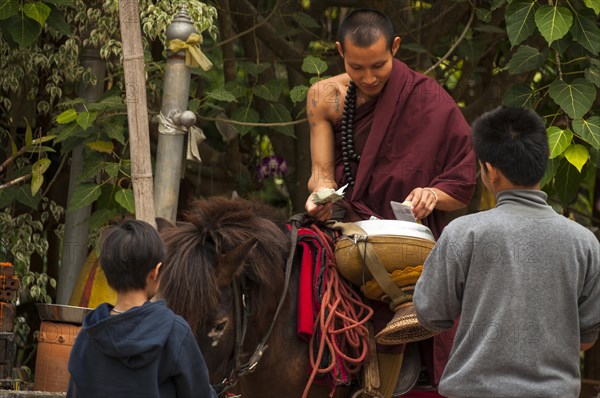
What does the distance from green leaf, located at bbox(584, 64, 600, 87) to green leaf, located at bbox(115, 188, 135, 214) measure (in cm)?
236

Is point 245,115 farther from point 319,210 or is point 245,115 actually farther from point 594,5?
point 319,210

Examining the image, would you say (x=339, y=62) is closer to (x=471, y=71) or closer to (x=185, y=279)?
(x=471, y=71)

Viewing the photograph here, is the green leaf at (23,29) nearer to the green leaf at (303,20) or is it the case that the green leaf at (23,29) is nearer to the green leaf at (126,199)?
the green leaf at (126,199)

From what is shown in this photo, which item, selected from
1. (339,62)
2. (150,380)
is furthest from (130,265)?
(339,62)

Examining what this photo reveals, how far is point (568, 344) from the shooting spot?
9.55 ft

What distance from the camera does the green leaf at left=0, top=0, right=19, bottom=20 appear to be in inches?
208

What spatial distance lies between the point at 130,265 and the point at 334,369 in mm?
1131

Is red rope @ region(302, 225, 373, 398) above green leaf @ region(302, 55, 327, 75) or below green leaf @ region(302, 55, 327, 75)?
below

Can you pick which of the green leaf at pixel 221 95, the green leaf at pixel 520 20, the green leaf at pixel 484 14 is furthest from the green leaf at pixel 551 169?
the green leaf at pixel 221 95

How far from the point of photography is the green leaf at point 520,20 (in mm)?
5441

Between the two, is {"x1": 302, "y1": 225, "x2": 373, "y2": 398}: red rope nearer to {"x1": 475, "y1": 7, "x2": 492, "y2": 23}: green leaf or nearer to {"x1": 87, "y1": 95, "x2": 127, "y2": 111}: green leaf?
{"x1": 87, "y1": 95, "x2": 127, "y2": 111}: green leaf

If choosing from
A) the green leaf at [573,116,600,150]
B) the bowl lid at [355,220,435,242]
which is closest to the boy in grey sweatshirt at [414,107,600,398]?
the bowl lid at [355,220,435,242]

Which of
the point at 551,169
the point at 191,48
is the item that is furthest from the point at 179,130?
the point at 551,169

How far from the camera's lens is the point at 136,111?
15.4ft
